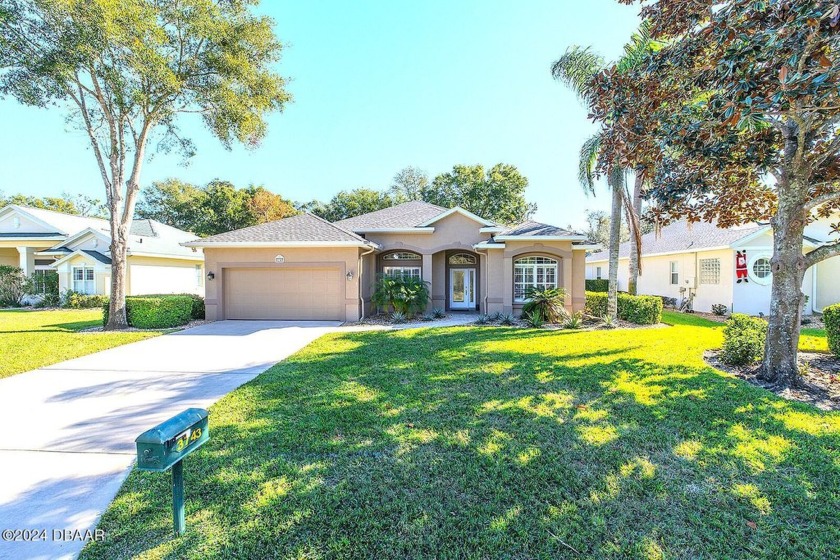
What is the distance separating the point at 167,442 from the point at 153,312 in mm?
13186

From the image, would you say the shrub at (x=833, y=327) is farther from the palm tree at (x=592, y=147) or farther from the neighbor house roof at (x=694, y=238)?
the palm tree at (x=592, y=147)

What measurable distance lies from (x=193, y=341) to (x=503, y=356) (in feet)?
28.7

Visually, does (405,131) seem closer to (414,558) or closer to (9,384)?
(9,384)

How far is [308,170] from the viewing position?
30609 mm

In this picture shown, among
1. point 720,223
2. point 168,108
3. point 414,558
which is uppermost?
point 168,108

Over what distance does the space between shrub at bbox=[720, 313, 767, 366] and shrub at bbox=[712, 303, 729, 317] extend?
920 centimetres

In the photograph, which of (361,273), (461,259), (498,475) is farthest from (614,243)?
(498,475)

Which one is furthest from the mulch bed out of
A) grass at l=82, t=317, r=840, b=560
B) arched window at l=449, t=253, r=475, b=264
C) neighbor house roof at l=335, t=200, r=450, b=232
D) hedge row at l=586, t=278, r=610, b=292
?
hedge row at l=586, t=278, r=610, b=292

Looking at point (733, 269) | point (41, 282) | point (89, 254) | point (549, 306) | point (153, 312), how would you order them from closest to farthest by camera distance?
point (153, 312)
point (549, 306)
point (733, 269)
point (89, 254)
point (41, 282)

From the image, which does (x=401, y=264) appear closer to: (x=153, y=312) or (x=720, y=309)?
(x=153, y=312)

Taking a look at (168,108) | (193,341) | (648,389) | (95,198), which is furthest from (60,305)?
(95,198)

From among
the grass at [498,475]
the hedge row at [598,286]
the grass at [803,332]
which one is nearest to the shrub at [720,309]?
the grass at [803,332]

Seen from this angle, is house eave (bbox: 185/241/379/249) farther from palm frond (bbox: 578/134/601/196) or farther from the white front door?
palm frond (bbox: 578/134/601/196)

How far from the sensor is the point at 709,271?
16812 millimetres
